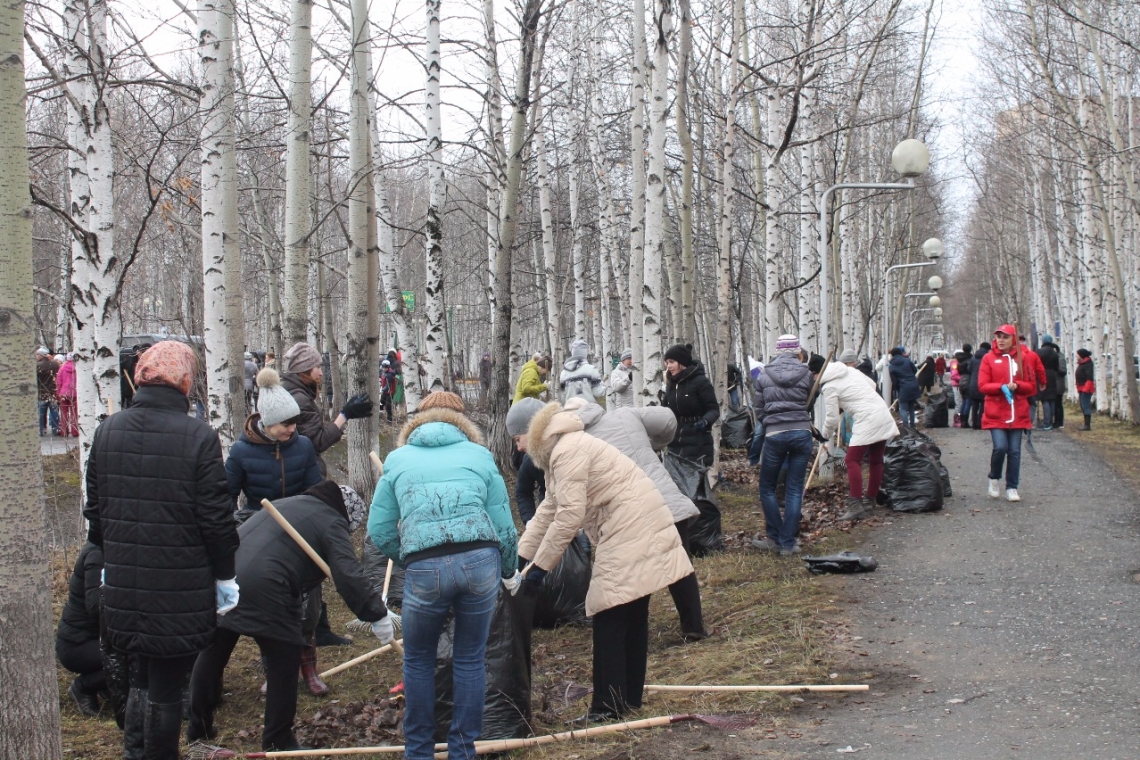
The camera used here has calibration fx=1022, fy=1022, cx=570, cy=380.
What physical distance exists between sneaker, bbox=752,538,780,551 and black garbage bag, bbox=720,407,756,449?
8200mm

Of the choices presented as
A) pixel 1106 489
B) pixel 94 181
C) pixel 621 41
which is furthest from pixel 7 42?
pixel 621 41

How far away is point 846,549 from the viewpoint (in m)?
8.77

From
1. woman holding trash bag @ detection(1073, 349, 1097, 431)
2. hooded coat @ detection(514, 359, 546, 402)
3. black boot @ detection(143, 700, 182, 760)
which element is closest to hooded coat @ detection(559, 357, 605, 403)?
hooded coat @ detection(514, 359, 546, 402)

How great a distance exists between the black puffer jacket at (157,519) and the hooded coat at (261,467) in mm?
1633

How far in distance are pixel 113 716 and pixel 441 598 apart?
104 inches

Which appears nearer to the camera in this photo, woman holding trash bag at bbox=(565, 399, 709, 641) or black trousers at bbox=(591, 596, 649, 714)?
black trousers at bbox=(591, 596, 649, 714)

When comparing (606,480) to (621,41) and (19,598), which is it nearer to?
(19,598)

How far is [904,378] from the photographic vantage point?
66.7ft

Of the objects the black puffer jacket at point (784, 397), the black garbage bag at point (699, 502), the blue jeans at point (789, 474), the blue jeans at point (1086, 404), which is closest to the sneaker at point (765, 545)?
the blue jeans at point (789, 474)

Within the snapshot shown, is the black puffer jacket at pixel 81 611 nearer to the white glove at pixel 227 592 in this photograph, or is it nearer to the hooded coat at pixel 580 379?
the white glove at pixel 227 592

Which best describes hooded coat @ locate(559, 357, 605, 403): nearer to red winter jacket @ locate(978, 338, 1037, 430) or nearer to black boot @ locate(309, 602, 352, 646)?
red winter jacket @ locate(978, 338, 1037, 430)

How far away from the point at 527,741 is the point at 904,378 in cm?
1721

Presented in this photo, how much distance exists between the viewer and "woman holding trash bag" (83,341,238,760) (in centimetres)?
406

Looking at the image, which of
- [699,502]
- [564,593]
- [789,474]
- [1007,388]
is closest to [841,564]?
[789,474]
